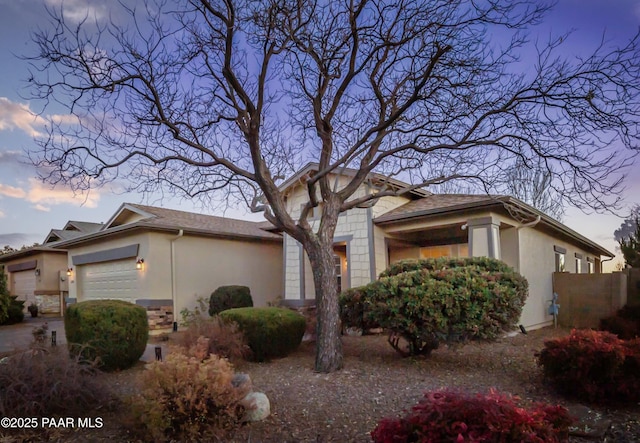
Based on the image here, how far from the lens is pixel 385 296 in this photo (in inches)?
→ 280

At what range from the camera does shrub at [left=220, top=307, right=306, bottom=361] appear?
7.87 meters

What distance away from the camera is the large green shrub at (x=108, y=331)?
723 centimetres

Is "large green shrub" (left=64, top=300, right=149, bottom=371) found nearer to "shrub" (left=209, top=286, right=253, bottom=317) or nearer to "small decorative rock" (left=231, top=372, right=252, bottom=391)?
"small decorative rock" (left=231, top=372, right=252, bottom=391)

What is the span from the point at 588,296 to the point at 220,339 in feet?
34.0

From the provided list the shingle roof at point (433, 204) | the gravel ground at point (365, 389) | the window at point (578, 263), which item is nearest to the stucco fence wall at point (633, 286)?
the gravel ground at point (365, 389)

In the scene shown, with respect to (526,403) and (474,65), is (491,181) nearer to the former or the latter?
(474,65)

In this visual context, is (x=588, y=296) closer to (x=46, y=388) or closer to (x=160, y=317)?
(x=160, y=317)

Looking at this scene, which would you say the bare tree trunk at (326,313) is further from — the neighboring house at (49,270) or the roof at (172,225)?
the neighboring house at (49,270)

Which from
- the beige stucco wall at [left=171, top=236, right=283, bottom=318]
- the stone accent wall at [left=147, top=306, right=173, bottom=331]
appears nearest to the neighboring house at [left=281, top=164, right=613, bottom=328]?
the beige stucco wall at [left=171, top=236, right=283, bottom=318]

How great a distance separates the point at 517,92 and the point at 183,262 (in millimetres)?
10477

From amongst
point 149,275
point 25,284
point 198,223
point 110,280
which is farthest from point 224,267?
point 25,284

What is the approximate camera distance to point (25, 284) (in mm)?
22562

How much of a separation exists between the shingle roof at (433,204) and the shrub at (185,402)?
24.9 feet


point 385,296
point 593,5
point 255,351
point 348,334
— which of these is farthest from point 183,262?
point 593,5
